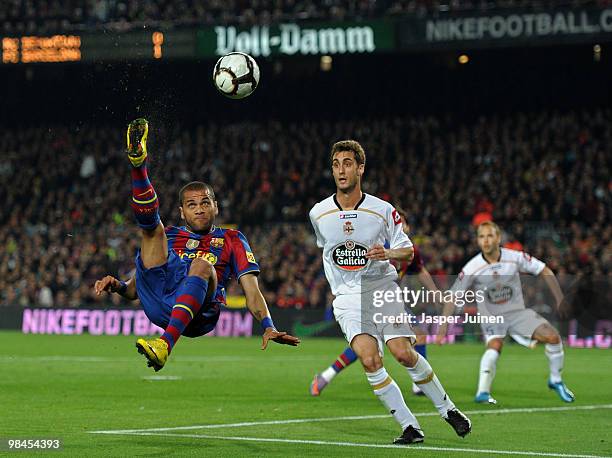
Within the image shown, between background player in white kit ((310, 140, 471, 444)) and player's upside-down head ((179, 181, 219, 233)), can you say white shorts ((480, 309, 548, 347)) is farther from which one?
player's upside-down head ((179, 181, 219, 233))

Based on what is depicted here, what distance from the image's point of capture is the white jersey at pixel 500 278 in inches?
508

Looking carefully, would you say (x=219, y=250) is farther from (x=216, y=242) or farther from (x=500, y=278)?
(x=500, y=278)

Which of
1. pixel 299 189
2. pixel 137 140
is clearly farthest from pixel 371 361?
pixel 299 189

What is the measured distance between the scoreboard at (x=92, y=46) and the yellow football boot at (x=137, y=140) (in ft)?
74.3

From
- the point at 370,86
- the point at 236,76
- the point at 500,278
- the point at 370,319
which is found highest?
the point at 370,86

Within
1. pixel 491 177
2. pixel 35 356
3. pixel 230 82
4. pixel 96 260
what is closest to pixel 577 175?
pixel 491 177

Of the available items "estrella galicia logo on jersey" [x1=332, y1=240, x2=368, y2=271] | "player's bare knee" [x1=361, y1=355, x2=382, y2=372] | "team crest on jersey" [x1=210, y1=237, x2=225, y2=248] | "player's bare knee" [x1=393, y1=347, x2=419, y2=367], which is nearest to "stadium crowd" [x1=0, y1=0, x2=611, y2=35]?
"estrella galicia logo on jersey" [x1=332, y1=240, x2=368, y2=271]

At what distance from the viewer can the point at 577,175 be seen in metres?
29.7

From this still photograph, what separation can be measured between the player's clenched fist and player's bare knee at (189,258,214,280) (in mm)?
598

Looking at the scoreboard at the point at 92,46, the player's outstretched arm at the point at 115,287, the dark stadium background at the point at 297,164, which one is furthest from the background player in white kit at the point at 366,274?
the scoreboard at the point at 92,46

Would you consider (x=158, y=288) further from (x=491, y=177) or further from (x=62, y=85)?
(x=62, y=85)

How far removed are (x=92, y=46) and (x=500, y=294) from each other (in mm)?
20728

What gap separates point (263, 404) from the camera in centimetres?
1201

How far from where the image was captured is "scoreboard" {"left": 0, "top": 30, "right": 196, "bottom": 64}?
30.4m
